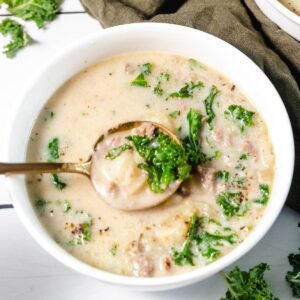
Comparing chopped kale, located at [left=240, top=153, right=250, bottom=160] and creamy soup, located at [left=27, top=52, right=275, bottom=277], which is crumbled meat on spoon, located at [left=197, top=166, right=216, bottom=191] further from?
chopped kale, located at [left=240, top=153, right=250, bottom=160]

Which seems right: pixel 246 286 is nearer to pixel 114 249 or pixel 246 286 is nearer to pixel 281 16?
pixel 114 249

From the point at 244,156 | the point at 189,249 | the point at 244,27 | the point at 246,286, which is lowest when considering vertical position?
the point at 246,286

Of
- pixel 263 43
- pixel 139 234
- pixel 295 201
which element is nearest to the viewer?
pixel 139 234

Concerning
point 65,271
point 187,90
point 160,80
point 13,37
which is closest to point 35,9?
point 13,37

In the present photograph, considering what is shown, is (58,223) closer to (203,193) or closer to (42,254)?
(42,254)

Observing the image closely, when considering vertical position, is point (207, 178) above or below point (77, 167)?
above

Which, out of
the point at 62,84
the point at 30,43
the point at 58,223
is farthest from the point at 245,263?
the point at 30,43
